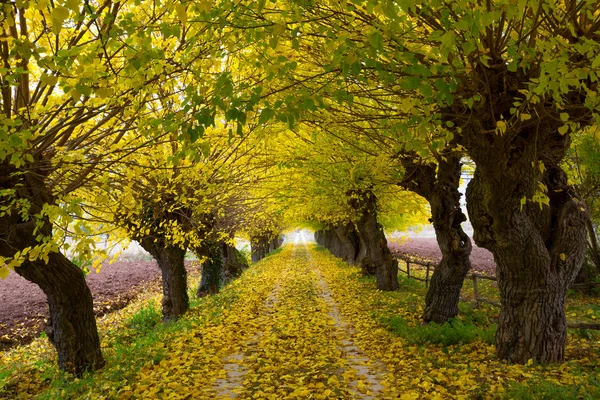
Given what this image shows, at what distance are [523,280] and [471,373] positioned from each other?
1.63m

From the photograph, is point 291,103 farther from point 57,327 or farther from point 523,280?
point 57,327

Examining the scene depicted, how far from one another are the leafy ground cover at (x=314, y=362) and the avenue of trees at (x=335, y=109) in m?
0.91

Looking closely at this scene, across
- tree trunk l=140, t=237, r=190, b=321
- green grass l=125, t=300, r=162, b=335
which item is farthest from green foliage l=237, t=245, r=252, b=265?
tree trunk l=140, t=237, r=190, b=321

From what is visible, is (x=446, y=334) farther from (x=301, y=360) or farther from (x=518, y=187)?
(x=518, y=187)

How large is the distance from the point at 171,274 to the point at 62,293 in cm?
641

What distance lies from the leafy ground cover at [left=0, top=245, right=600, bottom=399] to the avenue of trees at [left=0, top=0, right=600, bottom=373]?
2.98 ft

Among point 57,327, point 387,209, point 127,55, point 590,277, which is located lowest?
point 590,277

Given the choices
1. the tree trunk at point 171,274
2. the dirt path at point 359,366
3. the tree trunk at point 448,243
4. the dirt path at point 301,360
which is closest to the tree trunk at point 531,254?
the dirt path at point 359,366

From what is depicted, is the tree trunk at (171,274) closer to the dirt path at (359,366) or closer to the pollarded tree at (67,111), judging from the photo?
the pollarded tree at (67,111)

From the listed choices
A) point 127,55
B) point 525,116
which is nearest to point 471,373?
point 525,116

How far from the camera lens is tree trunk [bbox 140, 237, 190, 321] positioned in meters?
13.7

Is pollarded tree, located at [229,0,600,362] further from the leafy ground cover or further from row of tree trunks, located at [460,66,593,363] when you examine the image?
the leafy ground cover

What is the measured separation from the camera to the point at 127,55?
4.14 m

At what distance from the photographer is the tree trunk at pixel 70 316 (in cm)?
751
